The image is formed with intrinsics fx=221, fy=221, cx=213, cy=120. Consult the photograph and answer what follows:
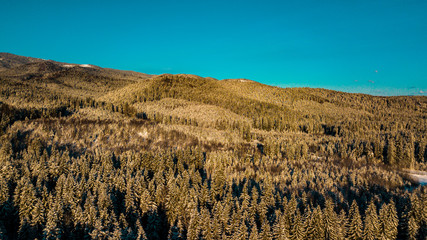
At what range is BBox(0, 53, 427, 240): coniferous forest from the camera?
47750mm

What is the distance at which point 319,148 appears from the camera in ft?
485

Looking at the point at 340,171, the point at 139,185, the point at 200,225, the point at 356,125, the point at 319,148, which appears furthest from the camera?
the point at 356,125

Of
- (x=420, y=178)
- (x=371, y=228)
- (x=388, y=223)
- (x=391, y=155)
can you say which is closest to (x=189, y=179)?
(x=371, y=228)

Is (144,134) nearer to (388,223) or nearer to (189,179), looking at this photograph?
(189,179)

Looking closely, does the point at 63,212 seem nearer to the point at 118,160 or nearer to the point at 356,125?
the point at 118,160

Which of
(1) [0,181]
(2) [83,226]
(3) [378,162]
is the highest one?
(3) [378,162]

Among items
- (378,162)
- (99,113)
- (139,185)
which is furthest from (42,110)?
(378,162)

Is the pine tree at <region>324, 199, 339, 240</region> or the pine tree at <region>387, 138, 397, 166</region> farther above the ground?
the pine tree at <region>387, 138, 397, 166</region>

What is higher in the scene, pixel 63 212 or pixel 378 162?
pixel 378 162

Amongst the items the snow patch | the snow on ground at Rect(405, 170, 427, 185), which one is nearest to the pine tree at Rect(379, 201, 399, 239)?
the snow on ground at Rect(405, 170, 427, 185)

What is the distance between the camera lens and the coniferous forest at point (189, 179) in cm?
4775

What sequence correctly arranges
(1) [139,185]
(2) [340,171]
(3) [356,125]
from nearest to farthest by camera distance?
(1) [139,185] < (2) [340,171] < (3) [356,125]

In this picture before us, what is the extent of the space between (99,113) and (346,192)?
6649 inches

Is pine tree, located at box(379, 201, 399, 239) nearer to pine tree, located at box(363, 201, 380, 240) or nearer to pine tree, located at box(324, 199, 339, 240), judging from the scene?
pine tree, located at box(363, 201, 380, 240)
